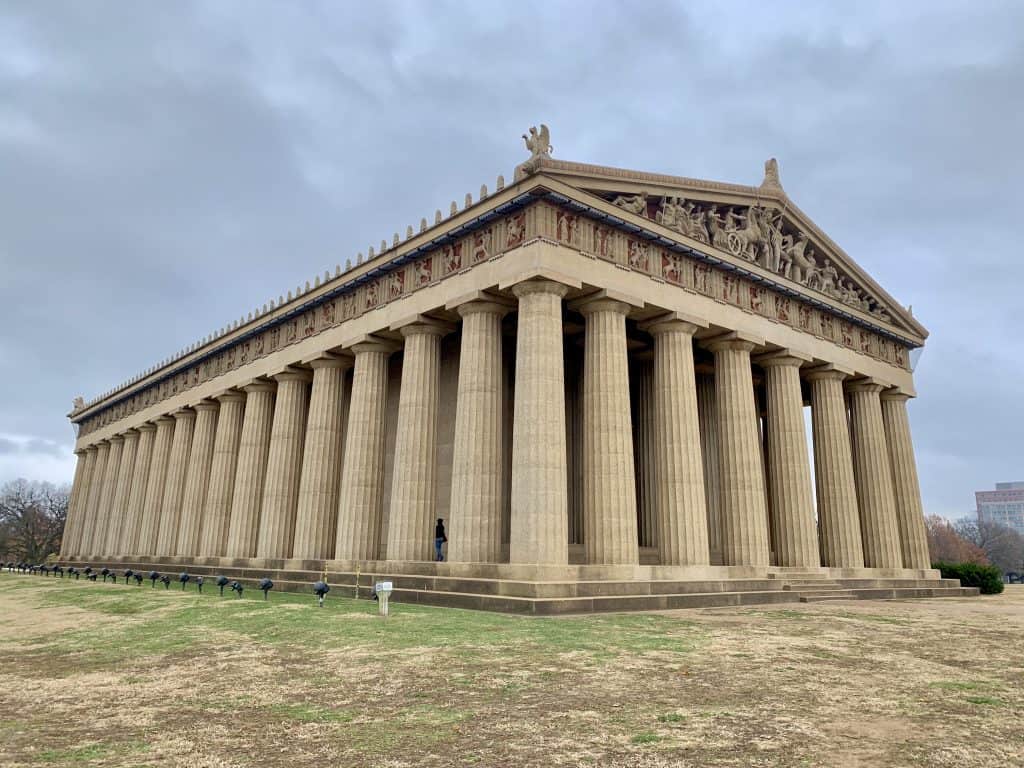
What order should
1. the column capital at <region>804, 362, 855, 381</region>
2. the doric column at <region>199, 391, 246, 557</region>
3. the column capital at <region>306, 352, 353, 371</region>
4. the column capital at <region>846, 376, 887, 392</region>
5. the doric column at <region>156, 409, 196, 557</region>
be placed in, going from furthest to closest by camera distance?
the doric column at <region>156, 409, 196, 557</region> < the doric column at <region>199, 391, 246, 557</region> < the column capital at <region>846, 376, 887, 392</region> < the column capital at <region>804, 362, 855, 381</region> < the column capital at <region>306, 352, 353, 371</region>

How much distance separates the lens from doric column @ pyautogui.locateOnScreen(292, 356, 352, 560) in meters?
33.6

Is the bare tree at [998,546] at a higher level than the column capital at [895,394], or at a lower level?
lower

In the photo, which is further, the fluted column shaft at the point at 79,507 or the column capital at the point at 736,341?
the fluted column shaft at the point at 79,507

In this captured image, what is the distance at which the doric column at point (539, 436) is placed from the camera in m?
23.0

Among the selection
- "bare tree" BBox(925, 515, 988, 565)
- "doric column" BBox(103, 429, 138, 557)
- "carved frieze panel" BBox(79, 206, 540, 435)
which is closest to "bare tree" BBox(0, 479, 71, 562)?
"doric column" BBox(103, 429, 138, 557)

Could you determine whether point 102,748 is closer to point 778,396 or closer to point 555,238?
point 555,238

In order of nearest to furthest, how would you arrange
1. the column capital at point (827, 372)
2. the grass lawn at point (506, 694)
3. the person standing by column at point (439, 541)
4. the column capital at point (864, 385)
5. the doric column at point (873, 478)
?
the grass lawn at point (506, 694), the person standing by column at point (439, 541), the column capital at point (827, 372), the doric column at point (873, 478), the column capital at point (864, 385)

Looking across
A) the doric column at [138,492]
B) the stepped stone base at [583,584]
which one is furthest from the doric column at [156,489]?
the stepped stone base at [583,584]

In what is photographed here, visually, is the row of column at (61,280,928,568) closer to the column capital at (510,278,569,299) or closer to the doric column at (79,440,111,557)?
the column capital at (510,278,569,299)

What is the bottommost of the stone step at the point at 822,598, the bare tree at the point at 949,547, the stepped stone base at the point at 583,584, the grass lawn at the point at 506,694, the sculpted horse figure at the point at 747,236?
the grass lawn at the point at 506,694

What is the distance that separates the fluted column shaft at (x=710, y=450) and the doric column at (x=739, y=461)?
502 centimetres

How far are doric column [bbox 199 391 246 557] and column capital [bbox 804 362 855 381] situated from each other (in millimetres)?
33720

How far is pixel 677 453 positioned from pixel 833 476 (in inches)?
498

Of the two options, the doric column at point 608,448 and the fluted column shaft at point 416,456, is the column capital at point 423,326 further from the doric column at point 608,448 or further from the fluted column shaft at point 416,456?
the doric column at point 608,448
